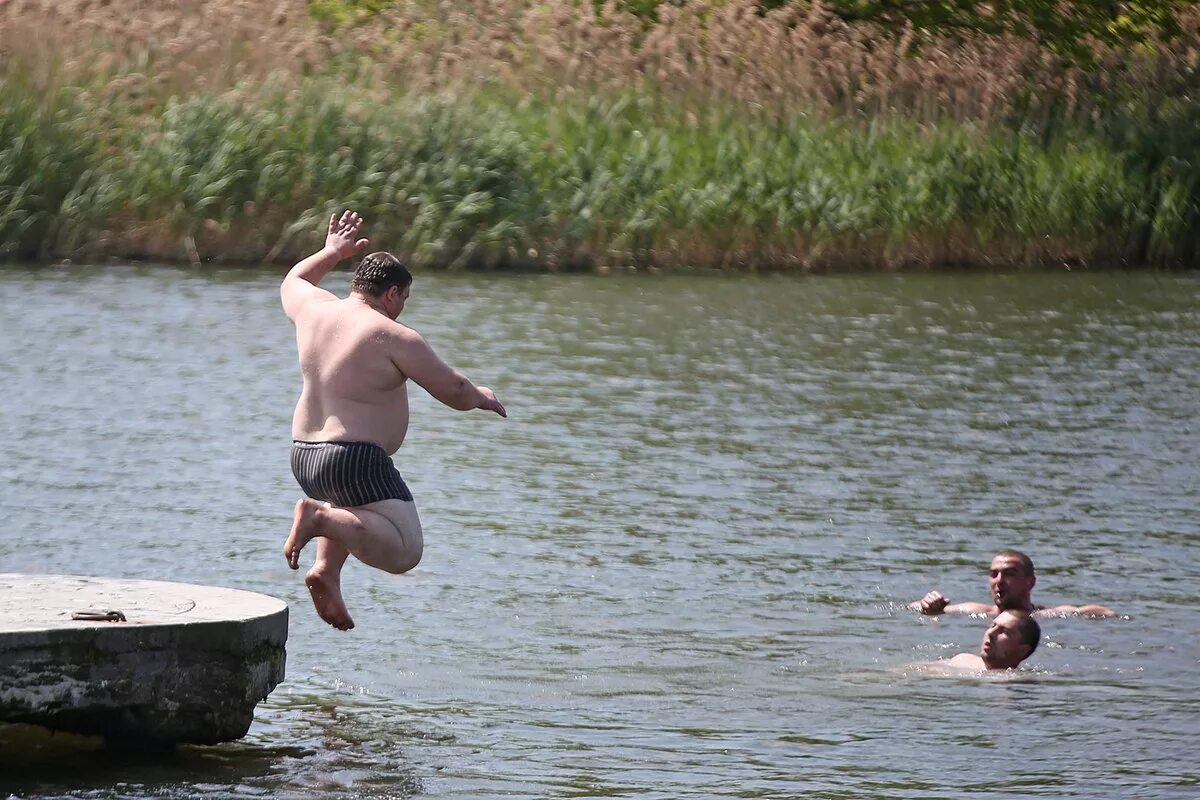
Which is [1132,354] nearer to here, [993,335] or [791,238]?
[993,335]

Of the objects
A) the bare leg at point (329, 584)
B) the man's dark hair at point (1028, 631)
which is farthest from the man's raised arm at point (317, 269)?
the man's dark hair at point (1028, 631)

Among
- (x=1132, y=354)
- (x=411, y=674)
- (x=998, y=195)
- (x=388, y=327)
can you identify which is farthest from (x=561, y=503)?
(x=998, y=195)

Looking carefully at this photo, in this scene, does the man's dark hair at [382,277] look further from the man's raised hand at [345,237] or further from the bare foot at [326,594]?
the bare foot at [326,594]

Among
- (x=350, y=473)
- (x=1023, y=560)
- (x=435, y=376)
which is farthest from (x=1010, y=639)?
(x=350, y=473)

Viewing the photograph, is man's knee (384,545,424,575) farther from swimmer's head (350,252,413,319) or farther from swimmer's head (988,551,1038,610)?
swimmer's head (988,551,1038,610)

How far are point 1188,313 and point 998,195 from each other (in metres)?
3.34

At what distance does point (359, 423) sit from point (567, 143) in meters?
15.0

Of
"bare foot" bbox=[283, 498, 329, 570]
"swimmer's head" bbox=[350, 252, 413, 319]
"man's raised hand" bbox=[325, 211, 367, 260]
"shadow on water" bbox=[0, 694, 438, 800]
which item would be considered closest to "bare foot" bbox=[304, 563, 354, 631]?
"bare foot" bbox=[283, 498, 329, 570]

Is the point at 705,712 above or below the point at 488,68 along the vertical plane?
below

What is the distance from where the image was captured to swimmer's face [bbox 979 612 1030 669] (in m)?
9.48

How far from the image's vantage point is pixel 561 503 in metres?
12.9

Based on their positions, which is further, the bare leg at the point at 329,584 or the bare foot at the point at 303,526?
the bare leg at the point at 329,584

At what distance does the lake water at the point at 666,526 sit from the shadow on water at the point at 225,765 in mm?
19

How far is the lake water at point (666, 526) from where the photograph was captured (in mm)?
8094
